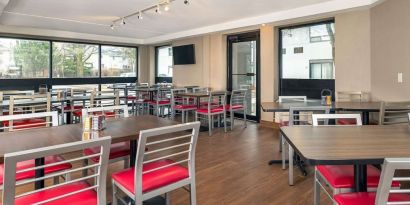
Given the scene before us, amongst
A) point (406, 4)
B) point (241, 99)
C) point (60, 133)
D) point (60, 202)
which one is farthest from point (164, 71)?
point (60, 202)

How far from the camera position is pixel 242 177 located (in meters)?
3.25

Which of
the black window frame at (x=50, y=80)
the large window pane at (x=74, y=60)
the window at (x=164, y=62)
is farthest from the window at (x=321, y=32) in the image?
the large window pane at (x=74, y=60)

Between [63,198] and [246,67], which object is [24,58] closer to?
[246,67]

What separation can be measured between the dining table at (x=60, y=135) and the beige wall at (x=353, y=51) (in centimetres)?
389

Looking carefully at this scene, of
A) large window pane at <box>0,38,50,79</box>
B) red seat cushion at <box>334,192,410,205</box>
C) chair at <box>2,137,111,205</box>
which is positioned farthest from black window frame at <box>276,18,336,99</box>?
large window pane at <box>0,38,50,79</box>

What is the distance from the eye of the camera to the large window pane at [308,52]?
5523 millimetres

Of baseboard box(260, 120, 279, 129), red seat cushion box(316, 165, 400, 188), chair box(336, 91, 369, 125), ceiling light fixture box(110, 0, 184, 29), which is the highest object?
ceiling light fixture box(110, 0, 184, 29)

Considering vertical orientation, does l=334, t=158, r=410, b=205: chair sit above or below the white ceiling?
below

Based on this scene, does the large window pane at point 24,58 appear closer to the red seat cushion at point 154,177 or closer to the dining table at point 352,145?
the red seat cushion at point 154,177

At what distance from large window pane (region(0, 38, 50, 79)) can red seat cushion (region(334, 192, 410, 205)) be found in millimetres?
8451

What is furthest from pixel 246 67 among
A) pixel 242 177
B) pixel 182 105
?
pixel 242 177

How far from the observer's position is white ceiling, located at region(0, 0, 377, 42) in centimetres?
495

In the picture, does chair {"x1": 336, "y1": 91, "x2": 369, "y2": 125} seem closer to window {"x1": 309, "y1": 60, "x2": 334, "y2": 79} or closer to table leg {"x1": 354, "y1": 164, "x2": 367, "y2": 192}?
window {"x1": 309, "y1": 60, "x2": 334, "y2": 79}

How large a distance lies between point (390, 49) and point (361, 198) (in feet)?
11.9
